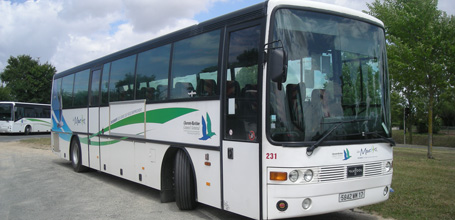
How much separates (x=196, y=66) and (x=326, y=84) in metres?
2.54

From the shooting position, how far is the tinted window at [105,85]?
10.9 meters

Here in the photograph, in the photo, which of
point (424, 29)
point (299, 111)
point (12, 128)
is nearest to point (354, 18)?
point (299, 111)

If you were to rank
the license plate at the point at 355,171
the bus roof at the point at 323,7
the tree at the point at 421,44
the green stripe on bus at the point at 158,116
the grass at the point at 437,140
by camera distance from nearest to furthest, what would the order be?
the bus roof at the point at 323,7 < the license plate at the point at 355,171 < the green stripe on bus at the point at 158,116 < the tree at the point at 421,44 < the grass at the point at 437,140

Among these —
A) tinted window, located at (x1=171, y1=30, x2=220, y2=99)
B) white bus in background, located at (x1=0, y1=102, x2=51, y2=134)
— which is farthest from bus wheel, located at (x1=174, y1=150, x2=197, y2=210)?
white bus in background, located at (x1=0, y1=102, x2=51, y2=134)

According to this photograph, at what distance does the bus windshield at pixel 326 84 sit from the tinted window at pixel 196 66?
1489mm

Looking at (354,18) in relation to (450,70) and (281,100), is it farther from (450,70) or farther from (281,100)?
(450,70)

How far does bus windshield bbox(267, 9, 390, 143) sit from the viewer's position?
17.7ft

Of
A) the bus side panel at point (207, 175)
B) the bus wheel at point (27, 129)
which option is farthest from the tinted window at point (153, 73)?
the bus wheel at point (27, 129)

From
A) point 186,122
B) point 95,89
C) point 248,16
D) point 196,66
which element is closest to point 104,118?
point 95,89

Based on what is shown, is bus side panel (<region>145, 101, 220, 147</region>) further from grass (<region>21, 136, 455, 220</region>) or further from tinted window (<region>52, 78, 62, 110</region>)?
tinted window (<region>52, 78, 62, 110</region>)

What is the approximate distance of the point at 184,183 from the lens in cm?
730

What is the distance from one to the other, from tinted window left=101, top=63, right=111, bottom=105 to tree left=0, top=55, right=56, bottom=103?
50830mm

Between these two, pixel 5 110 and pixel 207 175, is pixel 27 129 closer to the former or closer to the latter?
pixel 5 110

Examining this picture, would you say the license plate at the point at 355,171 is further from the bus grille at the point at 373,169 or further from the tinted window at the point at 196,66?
the tinted window at the point at 196,66
